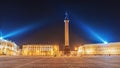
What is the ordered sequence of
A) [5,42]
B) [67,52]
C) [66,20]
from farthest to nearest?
[66,20] → [5,42] → [67,52]

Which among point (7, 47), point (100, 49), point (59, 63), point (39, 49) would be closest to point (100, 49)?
point (100, 49)

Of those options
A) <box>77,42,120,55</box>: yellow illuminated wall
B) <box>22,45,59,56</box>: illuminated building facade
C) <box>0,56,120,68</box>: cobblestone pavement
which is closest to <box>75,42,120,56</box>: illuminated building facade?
<box>77,42,120,55</box>: yellow illuminated wall

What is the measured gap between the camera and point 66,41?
15288cm

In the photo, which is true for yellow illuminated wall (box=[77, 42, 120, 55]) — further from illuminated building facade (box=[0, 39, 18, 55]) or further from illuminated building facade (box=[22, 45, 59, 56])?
illuminated building facade (box=[0, 39, 18, 55])

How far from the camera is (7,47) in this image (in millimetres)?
156125

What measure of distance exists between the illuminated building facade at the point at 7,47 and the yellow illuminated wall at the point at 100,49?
43188mm

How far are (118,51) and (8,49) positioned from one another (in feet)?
209

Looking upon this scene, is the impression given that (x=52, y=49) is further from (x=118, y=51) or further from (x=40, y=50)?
(x=118, y=51)

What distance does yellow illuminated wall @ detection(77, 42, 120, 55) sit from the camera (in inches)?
5672

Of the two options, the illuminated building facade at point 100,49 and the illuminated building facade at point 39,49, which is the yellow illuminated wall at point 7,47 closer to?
the illuminated building facade at point 39,49

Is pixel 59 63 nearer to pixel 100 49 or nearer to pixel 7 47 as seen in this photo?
pixel 7 47

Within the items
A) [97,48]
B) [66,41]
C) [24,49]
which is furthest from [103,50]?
[24,49]

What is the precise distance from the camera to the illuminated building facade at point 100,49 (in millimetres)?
144000

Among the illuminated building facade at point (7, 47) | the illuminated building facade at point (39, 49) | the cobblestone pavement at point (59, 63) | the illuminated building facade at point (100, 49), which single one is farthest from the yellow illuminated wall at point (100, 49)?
the cobblestone pavement at point (59, 63)
